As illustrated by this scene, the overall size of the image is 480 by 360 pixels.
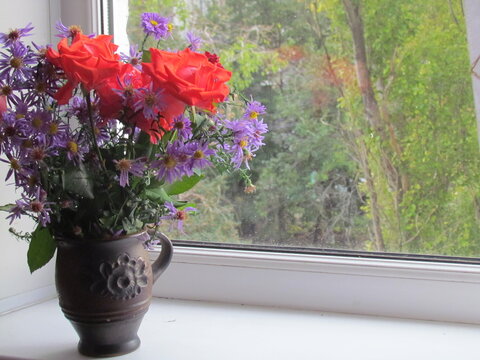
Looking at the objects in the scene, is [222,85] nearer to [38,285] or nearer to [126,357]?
[126,357]

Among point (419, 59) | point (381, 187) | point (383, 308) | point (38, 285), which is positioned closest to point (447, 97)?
point (419, 59)

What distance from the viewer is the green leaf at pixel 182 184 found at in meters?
0.90

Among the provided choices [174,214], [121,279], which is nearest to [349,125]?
[174,214]

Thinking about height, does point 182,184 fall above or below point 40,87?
below

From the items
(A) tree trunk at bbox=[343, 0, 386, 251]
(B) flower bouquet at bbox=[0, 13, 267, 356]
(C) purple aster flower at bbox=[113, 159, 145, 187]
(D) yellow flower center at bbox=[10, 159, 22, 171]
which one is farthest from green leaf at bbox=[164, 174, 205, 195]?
(A) tree trunk at bbox=[343, 0, 386, 251]

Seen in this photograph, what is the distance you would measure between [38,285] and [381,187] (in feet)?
2.26

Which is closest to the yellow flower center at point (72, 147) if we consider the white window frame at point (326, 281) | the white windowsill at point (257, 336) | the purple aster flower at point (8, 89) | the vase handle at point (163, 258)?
the purple aster flower at point (8, 89)

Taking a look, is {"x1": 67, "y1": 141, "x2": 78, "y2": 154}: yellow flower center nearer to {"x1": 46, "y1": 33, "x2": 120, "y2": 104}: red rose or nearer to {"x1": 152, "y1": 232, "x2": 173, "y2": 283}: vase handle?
{"x1": 46, "y1": 33, "x2": 120, "y2": 104}: red rose

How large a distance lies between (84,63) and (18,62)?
104mm

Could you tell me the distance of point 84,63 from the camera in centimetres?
76

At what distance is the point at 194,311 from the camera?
114 centimetres

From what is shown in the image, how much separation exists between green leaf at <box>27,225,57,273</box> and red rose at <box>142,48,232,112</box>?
11.7 inches

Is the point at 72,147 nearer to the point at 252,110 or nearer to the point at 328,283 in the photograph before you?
the point at 252,110

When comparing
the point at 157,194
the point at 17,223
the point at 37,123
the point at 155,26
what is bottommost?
the point at 17,223
